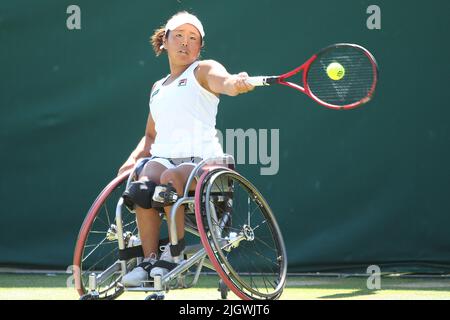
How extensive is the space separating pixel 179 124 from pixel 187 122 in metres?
0.03

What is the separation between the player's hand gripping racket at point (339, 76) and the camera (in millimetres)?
A: 3373

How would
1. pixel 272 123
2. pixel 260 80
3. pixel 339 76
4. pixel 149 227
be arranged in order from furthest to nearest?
1. pixel 272 123
2. pixel 149 227
3. pixel 339 76
4. pixel 260 80

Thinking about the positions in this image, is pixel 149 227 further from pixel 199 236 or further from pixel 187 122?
pixel 187 122

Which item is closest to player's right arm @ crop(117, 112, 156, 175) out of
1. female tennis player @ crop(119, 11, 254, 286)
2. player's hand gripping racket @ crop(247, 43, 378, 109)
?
female tennis player @ crop(119, 11, 254, 286)

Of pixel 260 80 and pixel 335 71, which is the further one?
pixel 335 71

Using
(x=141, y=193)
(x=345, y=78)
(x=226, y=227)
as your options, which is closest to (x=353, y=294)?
(x=226, y=227)

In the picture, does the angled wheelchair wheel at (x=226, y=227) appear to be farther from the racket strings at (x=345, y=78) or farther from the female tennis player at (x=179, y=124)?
the racket strings at (x=345, y=78)

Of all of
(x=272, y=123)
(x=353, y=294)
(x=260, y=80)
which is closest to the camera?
(x=260, y=80)

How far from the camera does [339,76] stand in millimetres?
3453

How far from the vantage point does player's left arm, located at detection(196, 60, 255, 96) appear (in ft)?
10.9

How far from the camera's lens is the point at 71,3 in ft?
16.6

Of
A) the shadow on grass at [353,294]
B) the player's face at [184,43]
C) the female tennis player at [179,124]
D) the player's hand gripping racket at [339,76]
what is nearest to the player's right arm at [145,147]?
the female tennis player at [179,124]

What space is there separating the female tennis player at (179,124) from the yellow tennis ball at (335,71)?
0.35 meters

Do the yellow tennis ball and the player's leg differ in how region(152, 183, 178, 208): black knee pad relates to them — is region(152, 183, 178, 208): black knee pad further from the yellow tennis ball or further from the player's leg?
the yellow tennis ball
